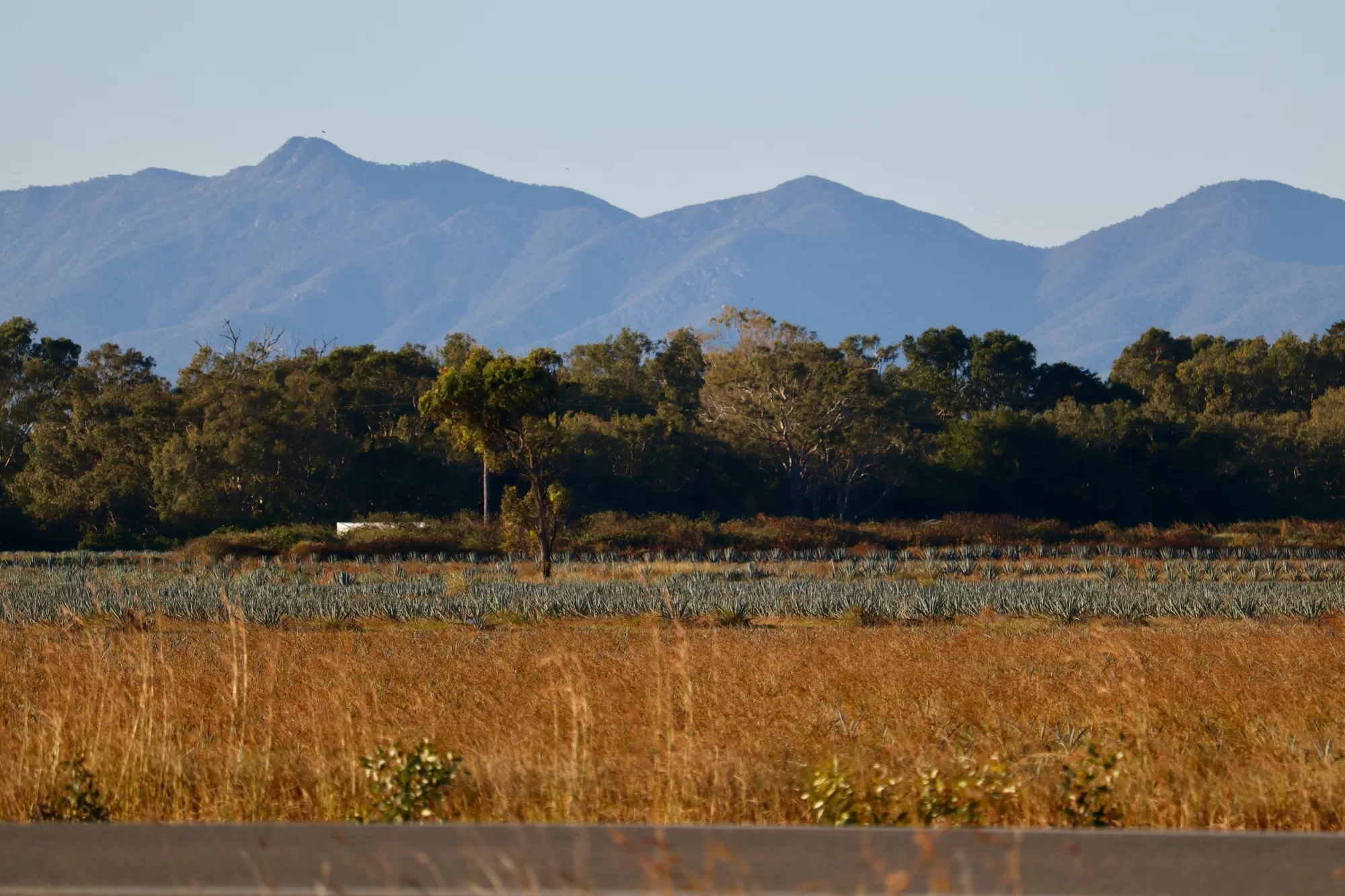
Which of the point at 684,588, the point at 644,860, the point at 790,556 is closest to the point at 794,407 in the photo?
the point at 790,556

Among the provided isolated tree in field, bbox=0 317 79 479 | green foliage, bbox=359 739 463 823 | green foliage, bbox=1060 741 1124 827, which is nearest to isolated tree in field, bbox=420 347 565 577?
green foliage, bbox=359 739 463 823

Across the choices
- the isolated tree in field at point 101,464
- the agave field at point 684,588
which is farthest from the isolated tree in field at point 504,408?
the isolated tree in field at point 101,464

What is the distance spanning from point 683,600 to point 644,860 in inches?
729

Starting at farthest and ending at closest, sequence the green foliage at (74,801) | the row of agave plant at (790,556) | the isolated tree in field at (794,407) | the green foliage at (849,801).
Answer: the isolated tree in field at (794,407), the row of agave plant at (790,556), the green foliage at (74,801), the green foliage at (849,801)

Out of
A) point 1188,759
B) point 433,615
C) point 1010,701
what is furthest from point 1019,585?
point 1188,759

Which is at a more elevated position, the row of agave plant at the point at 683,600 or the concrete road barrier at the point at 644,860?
the concrete road barrier at the point at 644,860

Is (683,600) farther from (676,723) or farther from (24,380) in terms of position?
(24,380)

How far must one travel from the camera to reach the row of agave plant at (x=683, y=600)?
2188 cm

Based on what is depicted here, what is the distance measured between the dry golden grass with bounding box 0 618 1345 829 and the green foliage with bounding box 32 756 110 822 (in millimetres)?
68

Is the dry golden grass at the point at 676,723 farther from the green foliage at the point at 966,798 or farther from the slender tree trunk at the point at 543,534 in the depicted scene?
the slender tree trunk at the point at 543,534

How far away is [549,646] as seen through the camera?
15.5 meters

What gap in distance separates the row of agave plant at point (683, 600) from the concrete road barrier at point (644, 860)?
13989 mm

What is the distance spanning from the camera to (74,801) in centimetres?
680

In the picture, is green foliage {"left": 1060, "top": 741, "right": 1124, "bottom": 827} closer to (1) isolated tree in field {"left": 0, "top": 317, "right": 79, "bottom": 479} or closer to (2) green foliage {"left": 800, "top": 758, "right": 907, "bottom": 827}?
(2) green foliage {"left": 800, "top": 758, "right": 907, "bottom": 827}
